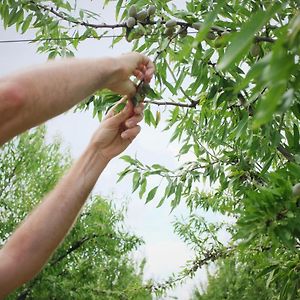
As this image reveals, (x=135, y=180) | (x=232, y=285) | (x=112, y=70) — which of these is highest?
(x=232, y=285)

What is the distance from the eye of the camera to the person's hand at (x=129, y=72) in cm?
98

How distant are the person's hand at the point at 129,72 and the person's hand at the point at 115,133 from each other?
112mm

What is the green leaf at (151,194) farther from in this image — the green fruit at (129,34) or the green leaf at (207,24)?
the green leaf at (207,24)

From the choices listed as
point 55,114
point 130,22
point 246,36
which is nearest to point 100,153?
point 130,22

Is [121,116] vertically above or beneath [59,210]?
above

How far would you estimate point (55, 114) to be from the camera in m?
0.83

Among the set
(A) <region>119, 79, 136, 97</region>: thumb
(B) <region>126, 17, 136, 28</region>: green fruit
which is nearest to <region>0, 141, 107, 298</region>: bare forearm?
(A) <region>119, 79, 136, 97</region>: thumb

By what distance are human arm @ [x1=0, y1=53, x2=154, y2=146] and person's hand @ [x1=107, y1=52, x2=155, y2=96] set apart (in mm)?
51

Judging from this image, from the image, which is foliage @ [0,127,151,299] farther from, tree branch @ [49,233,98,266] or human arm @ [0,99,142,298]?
human arm @ [0,99,142,298]

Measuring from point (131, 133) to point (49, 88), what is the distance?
0.48m

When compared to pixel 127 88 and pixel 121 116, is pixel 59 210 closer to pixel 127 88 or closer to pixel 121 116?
pixel 121 116

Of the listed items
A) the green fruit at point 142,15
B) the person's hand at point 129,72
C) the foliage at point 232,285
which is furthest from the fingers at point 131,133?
the foliage at point 232,285

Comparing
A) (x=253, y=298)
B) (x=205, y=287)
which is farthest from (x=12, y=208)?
(x=253, y=298)

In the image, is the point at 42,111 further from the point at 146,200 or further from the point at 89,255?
the point at 89,255
